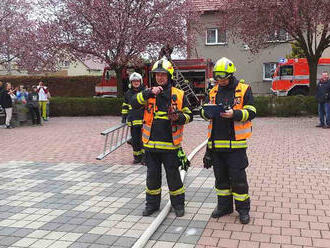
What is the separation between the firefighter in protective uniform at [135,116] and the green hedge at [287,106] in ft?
34.4

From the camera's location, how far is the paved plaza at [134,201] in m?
4.11

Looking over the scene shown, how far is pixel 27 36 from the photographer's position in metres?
19.9

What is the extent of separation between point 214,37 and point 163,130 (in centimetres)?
2586

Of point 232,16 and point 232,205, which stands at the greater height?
point 232,16

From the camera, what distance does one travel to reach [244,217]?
4.43m

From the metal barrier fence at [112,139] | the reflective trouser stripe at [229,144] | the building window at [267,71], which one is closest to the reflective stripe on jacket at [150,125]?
the reflective trouser stripe at [229,144]

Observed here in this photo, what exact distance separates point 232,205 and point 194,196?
34.0 inches

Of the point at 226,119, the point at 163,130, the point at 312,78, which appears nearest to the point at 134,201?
the point at 163,130

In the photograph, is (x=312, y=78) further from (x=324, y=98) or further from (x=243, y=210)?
(x=243, y=210)

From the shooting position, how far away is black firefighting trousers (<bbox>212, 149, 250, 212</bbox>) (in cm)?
445

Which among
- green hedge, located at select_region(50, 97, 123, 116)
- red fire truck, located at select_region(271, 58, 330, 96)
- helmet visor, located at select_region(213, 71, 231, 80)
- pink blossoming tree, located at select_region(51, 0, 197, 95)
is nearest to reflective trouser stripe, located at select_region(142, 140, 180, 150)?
helmet visor, located at select_region(213, 71, 231, 80)

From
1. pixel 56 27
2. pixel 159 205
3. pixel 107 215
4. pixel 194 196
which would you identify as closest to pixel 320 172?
pixel 194 196

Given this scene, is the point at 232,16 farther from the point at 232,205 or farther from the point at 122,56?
the point at 232,205

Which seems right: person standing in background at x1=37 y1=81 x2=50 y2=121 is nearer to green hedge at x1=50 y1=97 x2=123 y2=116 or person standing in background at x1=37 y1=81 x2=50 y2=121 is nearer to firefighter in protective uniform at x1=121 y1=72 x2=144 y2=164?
green hedge at x1=50 y1=97 x2=123 y2=116
